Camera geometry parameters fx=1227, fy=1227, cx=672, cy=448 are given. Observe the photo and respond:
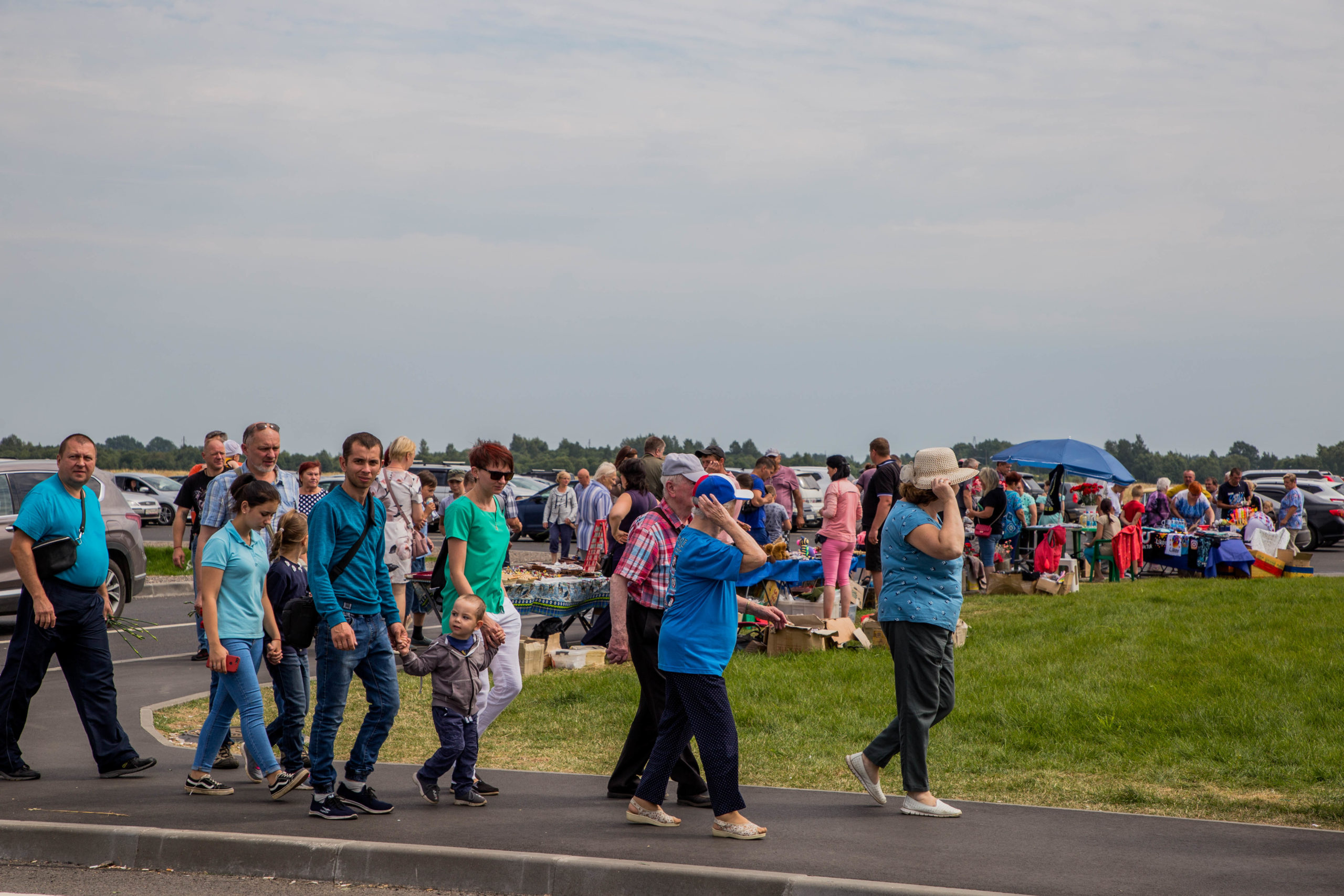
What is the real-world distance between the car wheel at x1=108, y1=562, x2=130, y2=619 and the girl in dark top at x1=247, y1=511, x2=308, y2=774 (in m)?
7.37

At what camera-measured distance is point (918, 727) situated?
6.18 m

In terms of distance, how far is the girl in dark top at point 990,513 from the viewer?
17.2 metres

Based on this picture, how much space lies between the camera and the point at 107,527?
1330cm

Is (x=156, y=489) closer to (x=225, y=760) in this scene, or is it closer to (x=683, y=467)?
(x=225, y=760)

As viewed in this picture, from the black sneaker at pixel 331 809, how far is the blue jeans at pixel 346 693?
45 mm

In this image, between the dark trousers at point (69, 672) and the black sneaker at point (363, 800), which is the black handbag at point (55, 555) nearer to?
the dark trousers at point (69, 672)

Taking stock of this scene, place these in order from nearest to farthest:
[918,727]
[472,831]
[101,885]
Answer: [101,885], [472,831], [918,727]

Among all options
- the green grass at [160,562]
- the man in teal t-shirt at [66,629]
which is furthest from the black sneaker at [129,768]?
the green grass at [160,562]

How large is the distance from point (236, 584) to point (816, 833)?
10.3ft

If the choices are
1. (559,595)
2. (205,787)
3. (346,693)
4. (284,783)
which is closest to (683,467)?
(346,693)

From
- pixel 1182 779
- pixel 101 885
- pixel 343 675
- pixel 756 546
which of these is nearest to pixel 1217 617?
pixel 1182 779

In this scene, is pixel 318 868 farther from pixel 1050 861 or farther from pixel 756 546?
pixel 1050 861

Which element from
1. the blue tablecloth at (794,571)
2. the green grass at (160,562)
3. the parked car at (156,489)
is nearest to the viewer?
the blue tablecloth at (794,571)

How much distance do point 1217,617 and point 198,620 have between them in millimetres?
10332
